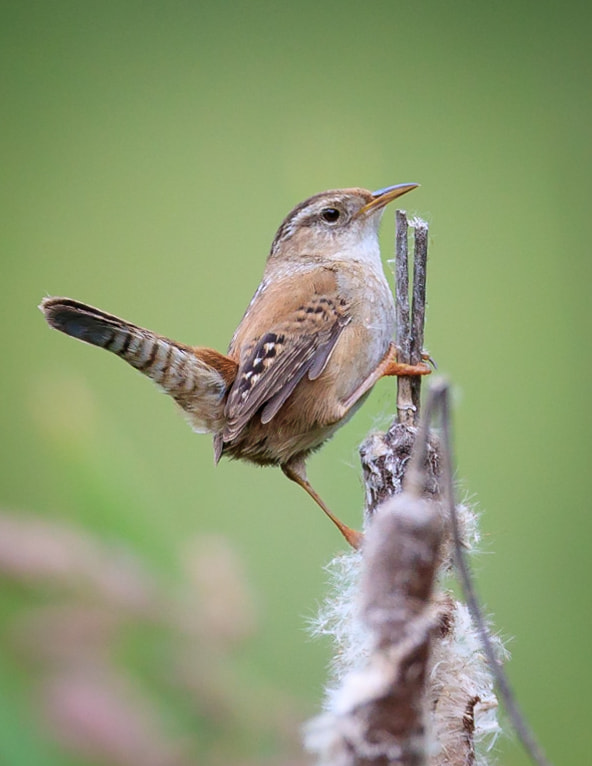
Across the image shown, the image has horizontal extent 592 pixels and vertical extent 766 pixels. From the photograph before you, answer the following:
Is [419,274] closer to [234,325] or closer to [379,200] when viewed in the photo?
[379,200]

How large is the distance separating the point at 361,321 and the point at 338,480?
90 centimetres

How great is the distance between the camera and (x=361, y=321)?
2.49m

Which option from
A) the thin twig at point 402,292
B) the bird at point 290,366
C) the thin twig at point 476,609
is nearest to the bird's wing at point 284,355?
the bird at point 290,366

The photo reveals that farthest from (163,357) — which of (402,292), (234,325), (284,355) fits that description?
(234,325)

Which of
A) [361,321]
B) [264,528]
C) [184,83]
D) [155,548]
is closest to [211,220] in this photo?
[184,83]

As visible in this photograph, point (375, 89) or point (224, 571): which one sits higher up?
point (375, 89)

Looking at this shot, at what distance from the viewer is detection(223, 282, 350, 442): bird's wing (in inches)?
93.1

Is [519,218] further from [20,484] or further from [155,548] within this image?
[155,548]

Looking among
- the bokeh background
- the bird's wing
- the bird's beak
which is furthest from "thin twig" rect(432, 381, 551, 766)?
the bird's beak

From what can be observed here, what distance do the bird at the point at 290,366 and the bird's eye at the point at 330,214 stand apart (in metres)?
0.23

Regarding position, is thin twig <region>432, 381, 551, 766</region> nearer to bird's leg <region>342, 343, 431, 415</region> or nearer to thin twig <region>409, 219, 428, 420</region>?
thin twig <region>409, 219, 428, 420</region>

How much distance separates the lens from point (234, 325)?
4.11 m

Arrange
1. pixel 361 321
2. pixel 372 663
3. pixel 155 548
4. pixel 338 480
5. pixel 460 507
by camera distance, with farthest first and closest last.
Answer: pixel 338 480, pixel 361 321, pixel 155 548, pixel 460 507, pixel 372 663

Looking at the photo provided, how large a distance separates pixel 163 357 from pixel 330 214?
32.5 inches
